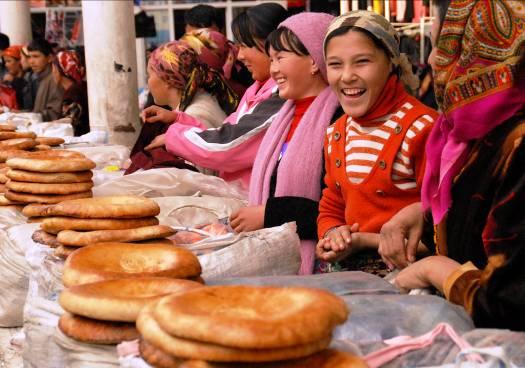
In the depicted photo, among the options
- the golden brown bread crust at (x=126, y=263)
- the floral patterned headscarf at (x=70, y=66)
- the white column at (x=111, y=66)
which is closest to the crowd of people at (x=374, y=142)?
the golden brown bread crust at (x=126, y=263)

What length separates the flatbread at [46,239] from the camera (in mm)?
3129

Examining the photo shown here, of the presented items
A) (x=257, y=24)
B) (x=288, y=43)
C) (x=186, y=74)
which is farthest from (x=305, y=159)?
(x=186, y=74)

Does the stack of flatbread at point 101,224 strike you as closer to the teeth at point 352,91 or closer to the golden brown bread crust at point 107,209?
the golden brown bread crust at point 107,209

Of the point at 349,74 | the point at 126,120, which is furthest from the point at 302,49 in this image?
the point at 126,120

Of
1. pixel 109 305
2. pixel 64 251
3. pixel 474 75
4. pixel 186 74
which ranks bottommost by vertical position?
pixel 64 251

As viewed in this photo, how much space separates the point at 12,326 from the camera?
12.9 feet

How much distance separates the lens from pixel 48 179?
3.85 meters

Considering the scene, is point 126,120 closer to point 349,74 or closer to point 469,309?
point 349,74

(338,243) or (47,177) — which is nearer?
(338,243)

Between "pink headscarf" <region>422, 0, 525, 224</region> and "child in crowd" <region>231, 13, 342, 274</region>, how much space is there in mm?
1235

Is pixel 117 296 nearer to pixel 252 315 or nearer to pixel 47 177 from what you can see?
pixel 252 315

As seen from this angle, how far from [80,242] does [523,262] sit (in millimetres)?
1514

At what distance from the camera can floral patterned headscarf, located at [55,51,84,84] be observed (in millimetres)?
9867

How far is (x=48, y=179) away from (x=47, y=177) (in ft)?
0.03
